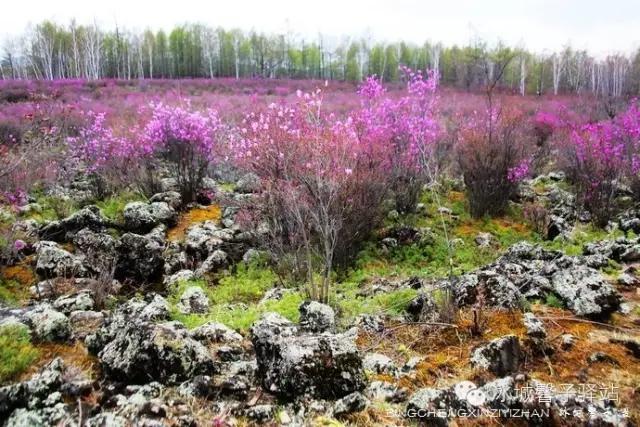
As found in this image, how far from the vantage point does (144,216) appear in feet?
23.2

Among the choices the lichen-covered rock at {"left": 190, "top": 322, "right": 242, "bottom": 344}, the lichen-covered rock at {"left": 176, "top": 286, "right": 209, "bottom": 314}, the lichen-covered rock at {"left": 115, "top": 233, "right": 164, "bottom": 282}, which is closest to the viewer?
the lichen-covered rock at {"left": 190, "top": 322, "right": 242, "bottom": 344}

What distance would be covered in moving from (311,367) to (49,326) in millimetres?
1955

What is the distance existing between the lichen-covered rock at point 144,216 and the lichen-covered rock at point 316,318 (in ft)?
13.6

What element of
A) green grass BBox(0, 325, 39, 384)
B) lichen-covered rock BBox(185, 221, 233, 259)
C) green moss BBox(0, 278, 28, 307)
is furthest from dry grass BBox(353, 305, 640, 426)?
green moss BBox(0, 278, 28, 307)

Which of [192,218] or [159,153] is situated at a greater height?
[159,153]

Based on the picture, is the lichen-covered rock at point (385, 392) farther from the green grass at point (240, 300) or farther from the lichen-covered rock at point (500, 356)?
the green grass at point (240, 300)

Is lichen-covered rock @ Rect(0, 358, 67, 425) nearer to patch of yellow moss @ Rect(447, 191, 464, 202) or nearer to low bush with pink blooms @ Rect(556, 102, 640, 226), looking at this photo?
low bush with pink blooms @ Rect(556, 102, 640, 226)

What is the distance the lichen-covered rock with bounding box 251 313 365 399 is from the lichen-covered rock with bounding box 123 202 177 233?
4761 mm

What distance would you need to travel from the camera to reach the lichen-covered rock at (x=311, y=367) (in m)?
2.70

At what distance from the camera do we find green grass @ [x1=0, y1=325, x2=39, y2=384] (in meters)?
2.75

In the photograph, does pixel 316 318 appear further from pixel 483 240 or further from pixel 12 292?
pixel 483 240

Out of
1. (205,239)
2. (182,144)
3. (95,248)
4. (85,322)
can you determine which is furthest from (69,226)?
(85,322)

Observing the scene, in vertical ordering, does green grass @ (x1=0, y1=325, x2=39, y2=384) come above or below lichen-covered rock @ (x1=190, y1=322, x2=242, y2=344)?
above

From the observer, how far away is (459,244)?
22.6ft
